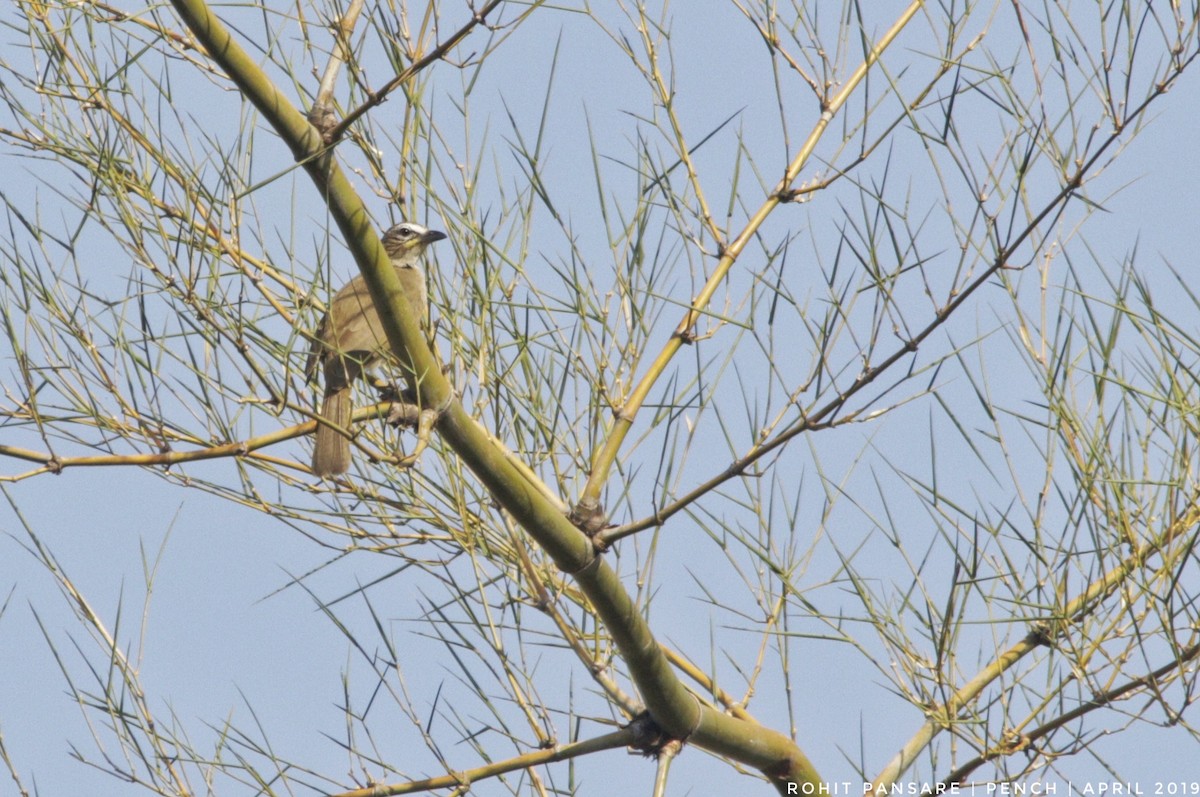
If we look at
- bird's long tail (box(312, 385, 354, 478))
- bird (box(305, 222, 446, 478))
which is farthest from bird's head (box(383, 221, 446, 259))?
bird's long tail (box(312, 385, 354, 478))

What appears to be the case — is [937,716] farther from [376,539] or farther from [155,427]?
[155,427]

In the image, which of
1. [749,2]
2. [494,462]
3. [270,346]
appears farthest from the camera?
[749,2]

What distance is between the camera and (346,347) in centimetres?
491

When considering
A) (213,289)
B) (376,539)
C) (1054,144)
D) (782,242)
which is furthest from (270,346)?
(1054,144)

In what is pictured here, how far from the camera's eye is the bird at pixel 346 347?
8.64 ft

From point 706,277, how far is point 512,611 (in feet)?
3.00

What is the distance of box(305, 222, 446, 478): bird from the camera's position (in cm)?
263

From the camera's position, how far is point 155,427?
2.84 m

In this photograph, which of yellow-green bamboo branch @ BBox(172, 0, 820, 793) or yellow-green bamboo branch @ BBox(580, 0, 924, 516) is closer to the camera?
yellow-green bamboo branch @ BBox(172, 0, 820, 793)

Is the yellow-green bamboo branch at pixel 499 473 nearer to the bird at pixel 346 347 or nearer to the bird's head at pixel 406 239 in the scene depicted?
the bird at pixel 346 347

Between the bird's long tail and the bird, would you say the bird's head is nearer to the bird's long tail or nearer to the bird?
the bird

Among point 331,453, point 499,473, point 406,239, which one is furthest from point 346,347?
point 499,473

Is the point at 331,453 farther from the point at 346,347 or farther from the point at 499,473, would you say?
the point at 346,347

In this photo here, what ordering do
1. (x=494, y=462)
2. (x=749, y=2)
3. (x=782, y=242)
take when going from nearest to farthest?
1. (x=494, y=462)
2. (x=782, y=242)
3. (x=749, y=2)
